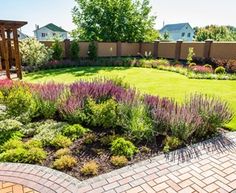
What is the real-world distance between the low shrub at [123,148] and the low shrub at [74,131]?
85cm

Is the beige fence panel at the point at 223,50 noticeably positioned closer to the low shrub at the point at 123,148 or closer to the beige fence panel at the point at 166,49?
the beige fence panel at the point at 166,49

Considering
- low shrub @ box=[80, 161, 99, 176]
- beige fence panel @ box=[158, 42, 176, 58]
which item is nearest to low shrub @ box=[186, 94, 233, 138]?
low shrub @ box=[80, 161, 99, 176]

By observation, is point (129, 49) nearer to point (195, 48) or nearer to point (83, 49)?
point (83, 49)

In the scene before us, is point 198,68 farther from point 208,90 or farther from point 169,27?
point 169,27

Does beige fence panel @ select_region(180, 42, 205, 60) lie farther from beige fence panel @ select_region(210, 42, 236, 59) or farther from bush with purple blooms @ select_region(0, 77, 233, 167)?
bush with purple blooms @ select_region(0, 77, 233, 167)

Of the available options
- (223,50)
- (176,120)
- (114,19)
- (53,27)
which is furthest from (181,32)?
(176,120)

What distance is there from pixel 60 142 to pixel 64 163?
0.75 m

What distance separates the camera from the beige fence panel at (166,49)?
67.4 feet

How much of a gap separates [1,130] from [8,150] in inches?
36.2

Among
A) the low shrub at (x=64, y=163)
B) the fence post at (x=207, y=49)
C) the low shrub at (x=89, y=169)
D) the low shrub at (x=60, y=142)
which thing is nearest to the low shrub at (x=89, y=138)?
the low shrub at (x=60, y=142)

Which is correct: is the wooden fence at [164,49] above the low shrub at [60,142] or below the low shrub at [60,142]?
above

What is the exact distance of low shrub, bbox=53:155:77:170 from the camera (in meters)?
3.56

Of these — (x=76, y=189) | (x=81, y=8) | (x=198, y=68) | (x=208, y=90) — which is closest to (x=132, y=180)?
(x=76, y=189)

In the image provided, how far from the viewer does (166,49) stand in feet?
69.3
